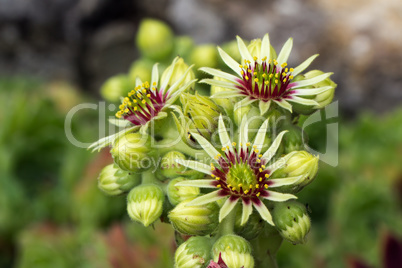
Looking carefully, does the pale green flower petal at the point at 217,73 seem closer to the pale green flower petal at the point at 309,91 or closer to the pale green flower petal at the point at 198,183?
the pale green flower petal at the point at 309,91

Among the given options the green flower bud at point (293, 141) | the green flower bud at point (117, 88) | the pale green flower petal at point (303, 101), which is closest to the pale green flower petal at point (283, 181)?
the green flower bud at point (293, 141)

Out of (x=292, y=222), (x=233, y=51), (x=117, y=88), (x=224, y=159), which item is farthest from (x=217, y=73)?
(x=117, y=88)

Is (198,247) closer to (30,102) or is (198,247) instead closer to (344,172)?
(344,172)

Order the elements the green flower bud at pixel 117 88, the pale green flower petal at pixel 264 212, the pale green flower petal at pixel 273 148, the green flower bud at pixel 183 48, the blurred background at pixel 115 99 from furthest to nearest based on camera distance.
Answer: the blurred background at pixel 115 99 → the green flower bud at pixel 183 48 → the green flower bud at pixel 117 88 → the pale green flower petal at pixel 273 148 → the pale green flower petal at pixel 264 212

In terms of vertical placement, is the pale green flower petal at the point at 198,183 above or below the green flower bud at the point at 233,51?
below

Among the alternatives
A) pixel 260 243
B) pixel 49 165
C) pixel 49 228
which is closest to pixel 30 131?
pixel 49 165

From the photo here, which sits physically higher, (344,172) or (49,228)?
(344,172)
